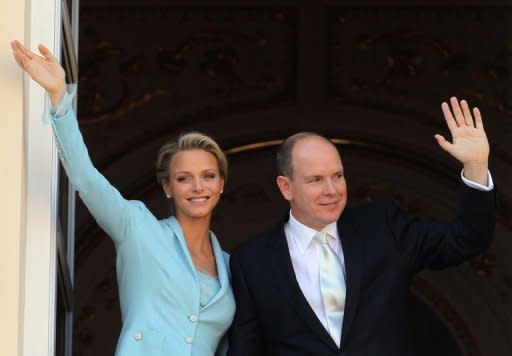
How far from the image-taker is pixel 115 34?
9.16 metres

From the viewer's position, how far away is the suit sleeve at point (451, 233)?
499 cm

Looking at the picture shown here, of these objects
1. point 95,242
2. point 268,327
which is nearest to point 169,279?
point 268,327

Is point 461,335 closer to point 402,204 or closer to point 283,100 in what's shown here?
point 402,204

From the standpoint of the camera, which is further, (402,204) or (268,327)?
(402,204)

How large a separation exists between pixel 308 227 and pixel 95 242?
4.16 metres

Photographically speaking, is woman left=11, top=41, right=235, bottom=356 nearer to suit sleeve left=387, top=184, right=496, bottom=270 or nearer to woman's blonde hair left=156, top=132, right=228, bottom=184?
woman's blonde hair left=156, top=132, right=228, bottom=184

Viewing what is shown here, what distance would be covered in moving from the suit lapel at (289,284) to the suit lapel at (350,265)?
0.24ft

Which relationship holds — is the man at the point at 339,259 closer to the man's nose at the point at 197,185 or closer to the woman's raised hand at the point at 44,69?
the man's nose at the point at 197,185

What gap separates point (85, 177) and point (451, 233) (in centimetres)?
106

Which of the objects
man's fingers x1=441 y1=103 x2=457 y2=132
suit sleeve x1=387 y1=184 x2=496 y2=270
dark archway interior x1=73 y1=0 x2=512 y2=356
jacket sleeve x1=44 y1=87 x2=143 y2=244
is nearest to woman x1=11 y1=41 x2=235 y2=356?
jacket sleeve x1=44 y1=87 x2=143 y2=244

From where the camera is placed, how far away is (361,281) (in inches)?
198

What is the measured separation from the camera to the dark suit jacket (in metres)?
4.98

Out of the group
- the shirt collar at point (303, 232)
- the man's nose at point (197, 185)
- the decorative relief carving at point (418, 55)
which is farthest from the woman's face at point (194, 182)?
the decorative relief carving at point (418, 55)

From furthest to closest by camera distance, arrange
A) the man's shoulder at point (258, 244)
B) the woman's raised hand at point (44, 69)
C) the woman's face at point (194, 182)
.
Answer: the man's shoulder at point (258, 244) < the woman's face at point (194, 182) < the woman's raised hand at point (44, 69)
